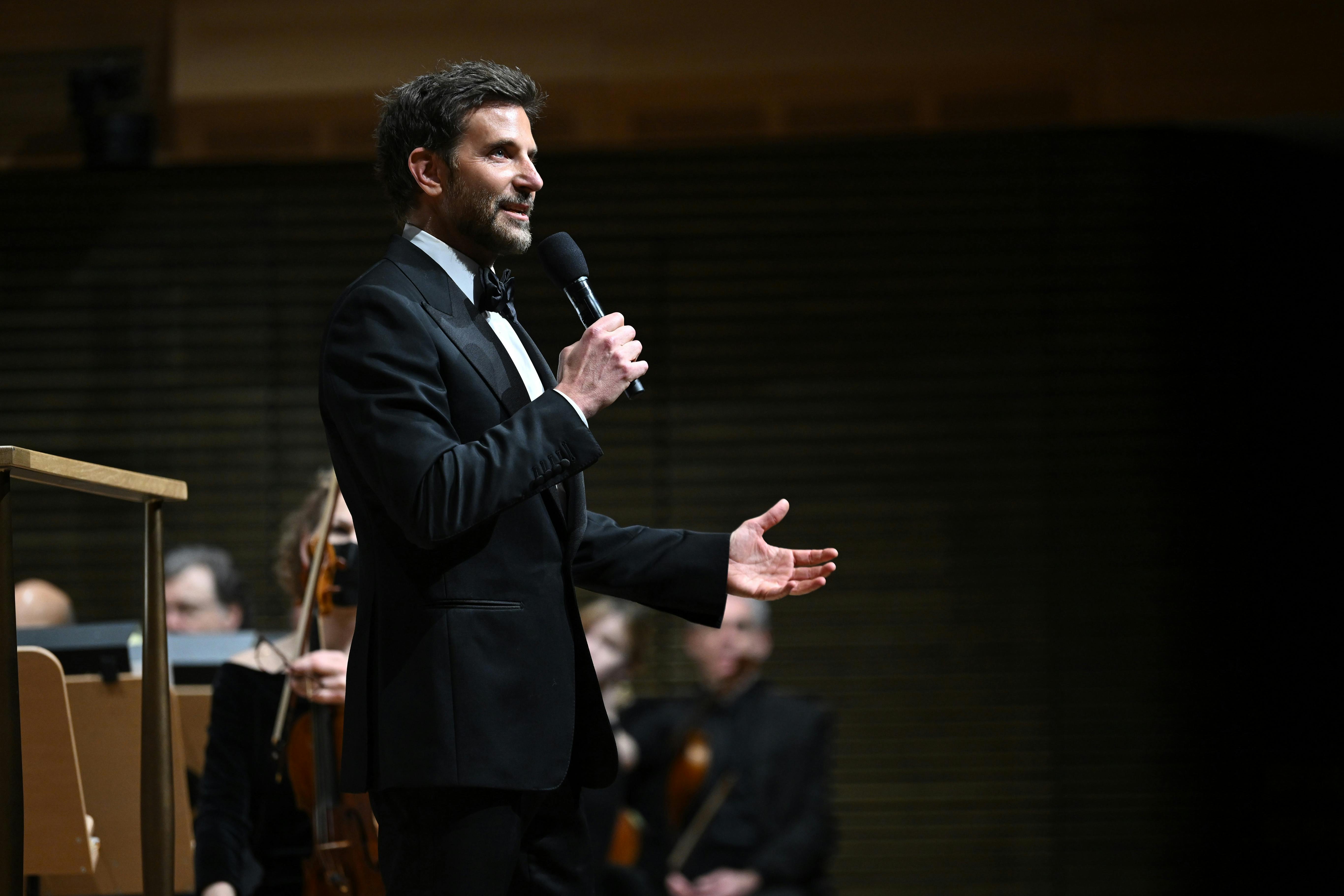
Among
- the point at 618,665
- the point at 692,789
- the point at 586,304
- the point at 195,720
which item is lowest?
the point at 692,789

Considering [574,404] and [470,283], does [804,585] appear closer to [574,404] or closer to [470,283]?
[574,404]

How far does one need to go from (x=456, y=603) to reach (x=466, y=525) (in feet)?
0.33

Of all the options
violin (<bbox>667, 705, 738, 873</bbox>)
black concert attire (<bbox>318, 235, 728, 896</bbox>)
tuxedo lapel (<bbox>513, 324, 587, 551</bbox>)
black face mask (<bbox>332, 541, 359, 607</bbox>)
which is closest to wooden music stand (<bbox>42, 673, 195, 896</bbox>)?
black face mask (<bbox>332, 541, 359, 607</bbox>)

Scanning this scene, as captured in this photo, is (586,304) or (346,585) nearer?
(586,304)

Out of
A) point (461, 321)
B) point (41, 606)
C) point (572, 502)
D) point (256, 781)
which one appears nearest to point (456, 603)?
point (572, 502)

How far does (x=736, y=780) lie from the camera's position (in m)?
4.17

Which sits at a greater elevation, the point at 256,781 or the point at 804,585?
the point at 804,585

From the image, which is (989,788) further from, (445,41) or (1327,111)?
(445,41)

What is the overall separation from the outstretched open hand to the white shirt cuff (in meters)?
0.32

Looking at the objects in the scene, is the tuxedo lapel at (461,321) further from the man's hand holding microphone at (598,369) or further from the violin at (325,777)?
the violin at (325,777)

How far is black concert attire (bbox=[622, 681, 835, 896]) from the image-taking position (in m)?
3.96

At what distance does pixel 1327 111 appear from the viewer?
4406mm

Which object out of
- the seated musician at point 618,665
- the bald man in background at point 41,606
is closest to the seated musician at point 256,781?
the bald man in background at point 41,606

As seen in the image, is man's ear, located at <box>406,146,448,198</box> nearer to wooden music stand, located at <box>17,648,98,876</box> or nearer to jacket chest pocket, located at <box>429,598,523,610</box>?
jacket chest pocket, located at <box>429,598,523,610</box>
